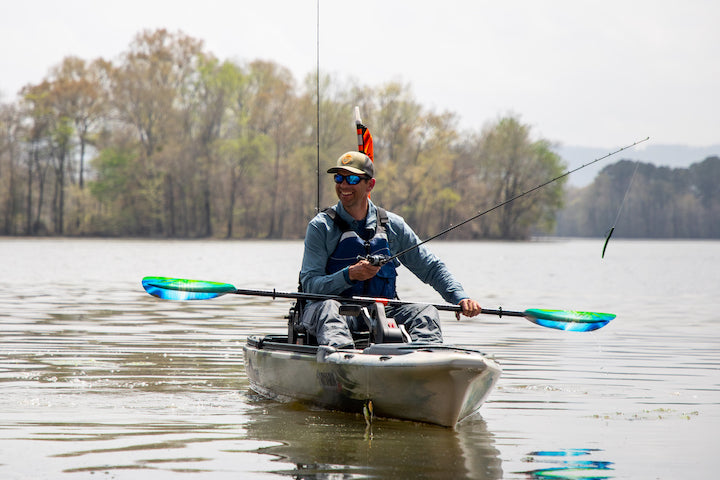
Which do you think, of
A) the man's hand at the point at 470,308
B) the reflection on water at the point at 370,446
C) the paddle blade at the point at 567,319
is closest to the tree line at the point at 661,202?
the paddle blade at the point at 567,319

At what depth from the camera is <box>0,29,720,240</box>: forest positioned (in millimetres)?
64688

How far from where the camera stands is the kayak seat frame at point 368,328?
7.43 meters

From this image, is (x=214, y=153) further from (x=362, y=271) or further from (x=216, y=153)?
(x=362, y=271)

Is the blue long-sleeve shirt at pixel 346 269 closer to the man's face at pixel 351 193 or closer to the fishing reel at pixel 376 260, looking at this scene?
the man's face at pixel 351 193

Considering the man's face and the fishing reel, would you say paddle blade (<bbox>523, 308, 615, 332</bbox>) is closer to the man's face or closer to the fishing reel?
the fishing reel

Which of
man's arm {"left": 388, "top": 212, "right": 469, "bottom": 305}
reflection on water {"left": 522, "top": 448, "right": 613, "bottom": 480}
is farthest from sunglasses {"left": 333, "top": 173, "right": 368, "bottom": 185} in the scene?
reflection on water {"left": 522, "top": 448, "right": 613, "bottom": 480}

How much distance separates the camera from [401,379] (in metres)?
7.02

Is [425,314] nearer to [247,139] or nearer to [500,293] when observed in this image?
[500,293]

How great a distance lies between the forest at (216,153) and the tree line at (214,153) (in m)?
0.10

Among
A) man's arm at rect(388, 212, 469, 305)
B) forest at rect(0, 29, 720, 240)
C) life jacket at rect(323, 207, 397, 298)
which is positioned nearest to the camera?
life jacket at rect(323, 207, 397, 298)

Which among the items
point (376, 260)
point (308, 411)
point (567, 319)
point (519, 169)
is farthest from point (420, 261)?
point (519, 169)

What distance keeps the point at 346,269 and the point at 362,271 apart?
20cm

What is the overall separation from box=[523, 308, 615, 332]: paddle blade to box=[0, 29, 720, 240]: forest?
5281 cm

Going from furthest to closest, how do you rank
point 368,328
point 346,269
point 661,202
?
point 661,202
point 368,328
point 346,269
